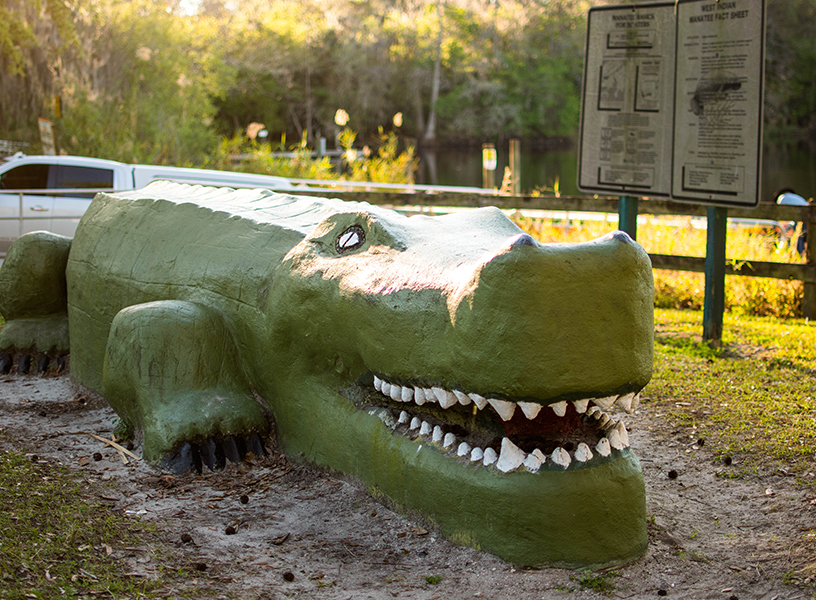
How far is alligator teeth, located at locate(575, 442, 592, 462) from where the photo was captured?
274 cm

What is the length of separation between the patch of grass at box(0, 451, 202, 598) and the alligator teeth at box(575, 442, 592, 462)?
4.78 feet

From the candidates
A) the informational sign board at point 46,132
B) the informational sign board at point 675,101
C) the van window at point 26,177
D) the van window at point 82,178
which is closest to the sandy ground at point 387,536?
the informational sign board at point 675,101

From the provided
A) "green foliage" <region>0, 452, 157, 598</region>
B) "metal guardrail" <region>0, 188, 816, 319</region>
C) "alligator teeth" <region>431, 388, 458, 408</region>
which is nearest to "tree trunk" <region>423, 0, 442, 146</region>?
"metal guardrail" <region>0, 188, 816, 319</region>

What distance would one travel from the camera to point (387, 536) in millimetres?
3041

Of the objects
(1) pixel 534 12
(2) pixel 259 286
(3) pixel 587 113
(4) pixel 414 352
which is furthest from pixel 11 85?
(1) pixel 534 12

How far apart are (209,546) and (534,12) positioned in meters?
62.6

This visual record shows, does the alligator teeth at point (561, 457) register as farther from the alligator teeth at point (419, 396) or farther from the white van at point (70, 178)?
the white van at point (70, 178)

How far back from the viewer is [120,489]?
3439 mm

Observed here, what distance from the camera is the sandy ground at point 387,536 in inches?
105

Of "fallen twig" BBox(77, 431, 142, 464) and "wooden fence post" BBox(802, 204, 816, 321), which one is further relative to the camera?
"wooden fence post" BBox(802, 204, 816, 321)

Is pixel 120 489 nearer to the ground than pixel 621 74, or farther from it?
nearer to the ground

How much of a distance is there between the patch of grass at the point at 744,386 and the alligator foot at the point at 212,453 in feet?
7.93

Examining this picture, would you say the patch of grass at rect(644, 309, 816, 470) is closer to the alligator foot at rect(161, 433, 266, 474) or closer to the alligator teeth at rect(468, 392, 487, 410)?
the alligator teeth at rect(468, 392, 487, 410)

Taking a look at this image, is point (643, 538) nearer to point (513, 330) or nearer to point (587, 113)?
point (513, 330)
